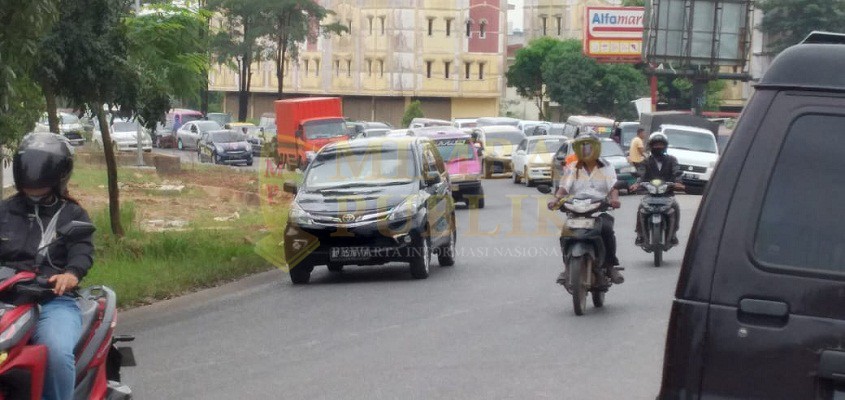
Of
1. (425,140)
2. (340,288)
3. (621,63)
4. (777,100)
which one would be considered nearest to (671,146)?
(425,140)

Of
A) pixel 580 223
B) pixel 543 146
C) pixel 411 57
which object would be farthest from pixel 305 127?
pixel 411 57

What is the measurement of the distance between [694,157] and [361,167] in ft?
68.2

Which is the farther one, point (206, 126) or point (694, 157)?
point (206, 126)

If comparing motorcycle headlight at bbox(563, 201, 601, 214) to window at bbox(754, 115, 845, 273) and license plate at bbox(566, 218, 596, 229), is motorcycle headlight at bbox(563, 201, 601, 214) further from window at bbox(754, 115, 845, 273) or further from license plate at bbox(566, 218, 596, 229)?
window at bbox(754, 115, 845, 273)

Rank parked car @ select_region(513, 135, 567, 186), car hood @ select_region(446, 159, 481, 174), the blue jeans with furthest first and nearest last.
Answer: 1. parked car @ select_region(513, 135, 567, 186)
2. car hood @ select_region(446, 159, 481, 174)
3. the blue jeans

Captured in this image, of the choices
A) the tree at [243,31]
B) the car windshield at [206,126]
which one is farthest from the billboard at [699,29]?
the car windshield at [206,126]

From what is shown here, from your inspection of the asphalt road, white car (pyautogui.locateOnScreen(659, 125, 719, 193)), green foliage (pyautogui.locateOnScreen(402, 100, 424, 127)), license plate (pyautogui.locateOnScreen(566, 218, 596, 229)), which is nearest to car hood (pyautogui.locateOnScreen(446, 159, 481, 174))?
white car (pyautogui.locateOnScreen(659, 125, 719, 193))

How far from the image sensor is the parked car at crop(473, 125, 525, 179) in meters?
47.4

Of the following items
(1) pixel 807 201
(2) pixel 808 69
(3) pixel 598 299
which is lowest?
(3) pixel 598 299

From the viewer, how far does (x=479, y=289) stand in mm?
A: 15305

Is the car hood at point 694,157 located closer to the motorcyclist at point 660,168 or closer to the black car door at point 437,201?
the black car door at point 437,201

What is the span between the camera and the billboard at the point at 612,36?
250 ft

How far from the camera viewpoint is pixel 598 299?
13.4 m

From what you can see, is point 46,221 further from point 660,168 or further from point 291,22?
point 291,22
